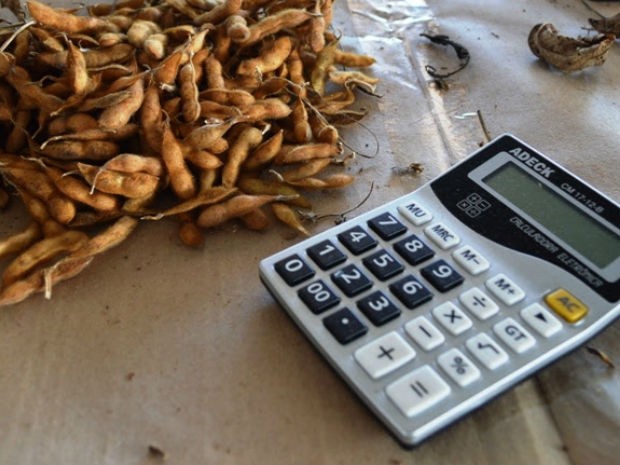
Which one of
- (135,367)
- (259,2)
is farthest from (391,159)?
(135,367)

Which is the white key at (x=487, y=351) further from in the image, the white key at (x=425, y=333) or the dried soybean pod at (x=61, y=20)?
the dried soybean pod at (x=61, y=20)

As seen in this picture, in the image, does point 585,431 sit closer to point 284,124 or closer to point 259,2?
point 284,124

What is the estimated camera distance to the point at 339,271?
446 millimetres

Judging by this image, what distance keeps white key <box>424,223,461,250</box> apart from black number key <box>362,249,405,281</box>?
4 centimetres

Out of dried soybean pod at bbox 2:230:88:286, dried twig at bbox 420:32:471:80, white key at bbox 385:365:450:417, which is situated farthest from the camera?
dried twig at bbox 420:32:471:80

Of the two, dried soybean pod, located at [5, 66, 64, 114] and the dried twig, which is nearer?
dried soybean pod, located at [5, 66, 64, 114]

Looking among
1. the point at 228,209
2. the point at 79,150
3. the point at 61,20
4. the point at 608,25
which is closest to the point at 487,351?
the point at 228,209

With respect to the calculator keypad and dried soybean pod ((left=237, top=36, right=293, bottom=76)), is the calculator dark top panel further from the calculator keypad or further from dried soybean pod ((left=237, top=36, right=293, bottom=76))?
→ dried soybean pod ((left=237, top=36, right=293, bottom=76))

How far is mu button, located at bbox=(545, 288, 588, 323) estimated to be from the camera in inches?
16.4

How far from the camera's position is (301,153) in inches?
21.8

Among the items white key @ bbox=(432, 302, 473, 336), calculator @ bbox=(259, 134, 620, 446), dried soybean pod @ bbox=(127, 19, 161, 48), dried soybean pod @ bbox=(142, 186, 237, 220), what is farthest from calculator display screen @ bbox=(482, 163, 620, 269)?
dried soybean pod @ bbox=(127, 19, 161, 48)

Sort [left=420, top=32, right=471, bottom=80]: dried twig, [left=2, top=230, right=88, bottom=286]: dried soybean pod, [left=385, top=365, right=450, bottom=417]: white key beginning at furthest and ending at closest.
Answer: [left=420, top=32, right=471, bottom=80]: dried twig → [left=2, top=230, right=88, bottom=286]: dried soybean pod → [left=385, top=365, right=450, bottom=417]: white key

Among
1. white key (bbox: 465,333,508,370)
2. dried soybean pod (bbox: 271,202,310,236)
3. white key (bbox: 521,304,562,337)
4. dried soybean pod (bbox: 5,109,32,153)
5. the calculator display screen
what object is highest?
dried soybean pod (bbox: 5,109,32,153)

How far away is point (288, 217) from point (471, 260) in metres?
0.16
